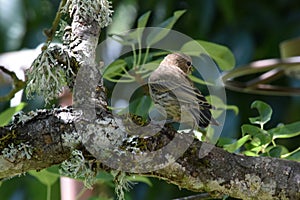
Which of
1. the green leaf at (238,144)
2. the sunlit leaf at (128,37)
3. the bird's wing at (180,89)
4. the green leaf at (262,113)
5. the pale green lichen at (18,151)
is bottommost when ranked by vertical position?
the green leaf at (238,144)

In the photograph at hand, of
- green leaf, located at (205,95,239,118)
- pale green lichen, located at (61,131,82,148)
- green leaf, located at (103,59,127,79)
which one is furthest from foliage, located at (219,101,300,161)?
pale green lichen, located at (61,131,82,148)

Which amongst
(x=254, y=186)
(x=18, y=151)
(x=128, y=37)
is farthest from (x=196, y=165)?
(x=128, y=37)

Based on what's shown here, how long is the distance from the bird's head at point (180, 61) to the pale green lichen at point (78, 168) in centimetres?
40

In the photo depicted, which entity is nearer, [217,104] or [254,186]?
[254,186]

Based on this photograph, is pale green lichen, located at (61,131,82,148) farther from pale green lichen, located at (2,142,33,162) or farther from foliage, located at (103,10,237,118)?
foliage, located at (103,10,237,118)

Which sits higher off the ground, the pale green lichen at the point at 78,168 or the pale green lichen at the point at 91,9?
the pale green lichen at the point at 91,9

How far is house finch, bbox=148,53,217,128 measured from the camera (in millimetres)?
1179

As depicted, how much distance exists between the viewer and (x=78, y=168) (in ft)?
3.12

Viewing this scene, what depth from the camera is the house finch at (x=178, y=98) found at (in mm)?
1179

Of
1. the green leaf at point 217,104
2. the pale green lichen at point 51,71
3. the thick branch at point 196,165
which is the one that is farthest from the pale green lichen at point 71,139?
the green leaf at point 217,104

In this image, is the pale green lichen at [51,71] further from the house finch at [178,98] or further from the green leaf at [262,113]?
the green leaf at [262,113]

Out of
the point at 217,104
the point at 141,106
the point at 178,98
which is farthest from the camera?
the point at 217,104

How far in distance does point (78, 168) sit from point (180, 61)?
0.48m

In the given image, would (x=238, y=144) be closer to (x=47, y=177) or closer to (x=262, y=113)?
(x=262, y=113)
